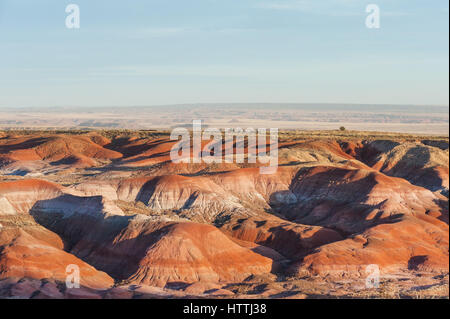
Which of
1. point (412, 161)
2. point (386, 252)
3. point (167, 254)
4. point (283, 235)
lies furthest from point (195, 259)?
point (412, 161)

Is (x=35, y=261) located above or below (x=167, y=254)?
above

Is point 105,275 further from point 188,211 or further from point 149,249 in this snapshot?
point 188,211

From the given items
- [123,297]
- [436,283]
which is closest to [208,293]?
[123,297]

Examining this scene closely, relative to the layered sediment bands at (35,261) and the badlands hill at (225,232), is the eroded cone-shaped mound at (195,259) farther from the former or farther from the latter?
the layered sediment bands at (35,261)

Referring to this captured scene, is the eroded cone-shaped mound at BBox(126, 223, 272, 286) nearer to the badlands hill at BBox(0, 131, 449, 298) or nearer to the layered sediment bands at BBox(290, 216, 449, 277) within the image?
the badlands hill at BBox(0, 131, 449, 298)

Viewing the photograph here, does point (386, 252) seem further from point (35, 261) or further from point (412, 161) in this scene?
point (412, 161)

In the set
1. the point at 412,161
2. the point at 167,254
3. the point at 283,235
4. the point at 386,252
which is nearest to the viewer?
the point at 167,254

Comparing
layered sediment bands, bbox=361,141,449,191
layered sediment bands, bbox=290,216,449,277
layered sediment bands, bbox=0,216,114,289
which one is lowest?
layered sediment bands, bbox=290,216,449,277

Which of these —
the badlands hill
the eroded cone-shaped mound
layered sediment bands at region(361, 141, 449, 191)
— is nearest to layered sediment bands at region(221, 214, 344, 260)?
the badlands hill

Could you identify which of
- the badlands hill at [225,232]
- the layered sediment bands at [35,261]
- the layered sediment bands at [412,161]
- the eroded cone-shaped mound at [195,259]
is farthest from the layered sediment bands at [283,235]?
the layered sediment bands at [412,161]

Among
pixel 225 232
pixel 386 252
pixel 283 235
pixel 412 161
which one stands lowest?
pixel 386 252
